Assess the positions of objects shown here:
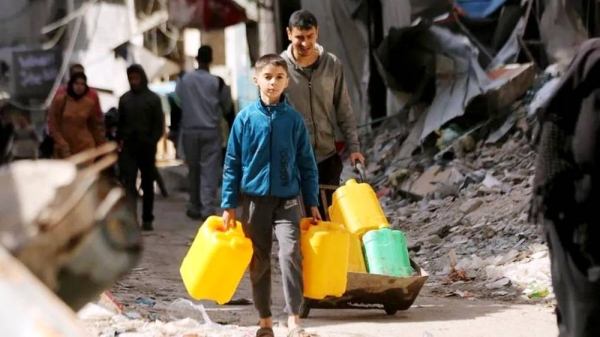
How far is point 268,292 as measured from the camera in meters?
6.79

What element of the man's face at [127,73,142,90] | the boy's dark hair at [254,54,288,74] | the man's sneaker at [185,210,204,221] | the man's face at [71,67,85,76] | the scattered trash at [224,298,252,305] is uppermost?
the boy's dark hair at [254,54,288,74]

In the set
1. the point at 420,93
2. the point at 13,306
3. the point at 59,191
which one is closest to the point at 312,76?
the point at 59,191

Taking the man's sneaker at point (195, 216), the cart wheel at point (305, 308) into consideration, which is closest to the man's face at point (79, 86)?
the man's sneaker at point (195, 216)

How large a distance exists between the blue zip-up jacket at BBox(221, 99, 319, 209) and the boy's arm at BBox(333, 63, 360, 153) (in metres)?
1.19

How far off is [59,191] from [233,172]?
3910 millimetres

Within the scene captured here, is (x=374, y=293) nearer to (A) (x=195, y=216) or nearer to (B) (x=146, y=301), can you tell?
(B) (x=146, y=301)

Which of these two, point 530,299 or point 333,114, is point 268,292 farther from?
point 530,299

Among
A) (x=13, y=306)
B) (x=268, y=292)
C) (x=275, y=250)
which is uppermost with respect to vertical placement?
(x=13, y=306)

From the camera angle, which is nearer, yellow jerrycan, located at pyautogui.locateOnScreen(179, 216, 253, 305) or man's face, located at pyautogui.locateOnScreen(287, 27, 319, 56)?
yellow jerrycan, located at pyautogui.locateOnScreen(179, 216, 253, 305)

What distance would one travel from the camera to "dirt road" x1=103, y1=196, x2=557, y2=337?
727cm

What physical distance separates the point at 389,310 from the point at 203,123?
6060mm

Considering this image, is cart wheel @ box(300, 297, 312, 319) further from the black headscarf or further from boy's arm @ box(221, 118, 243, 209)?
the black headscarf

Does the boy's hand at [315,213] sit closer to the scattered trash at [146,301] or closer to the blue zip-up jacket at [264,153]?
the blue zip-up jacket at [264,153]

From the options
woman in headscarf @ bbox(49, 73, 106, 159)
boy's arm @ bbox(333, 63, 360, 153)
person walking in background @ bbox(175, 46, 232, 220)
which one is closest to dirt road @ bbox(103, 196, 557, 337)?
boy's arm @ bbox(333, 63, 360, 153)
